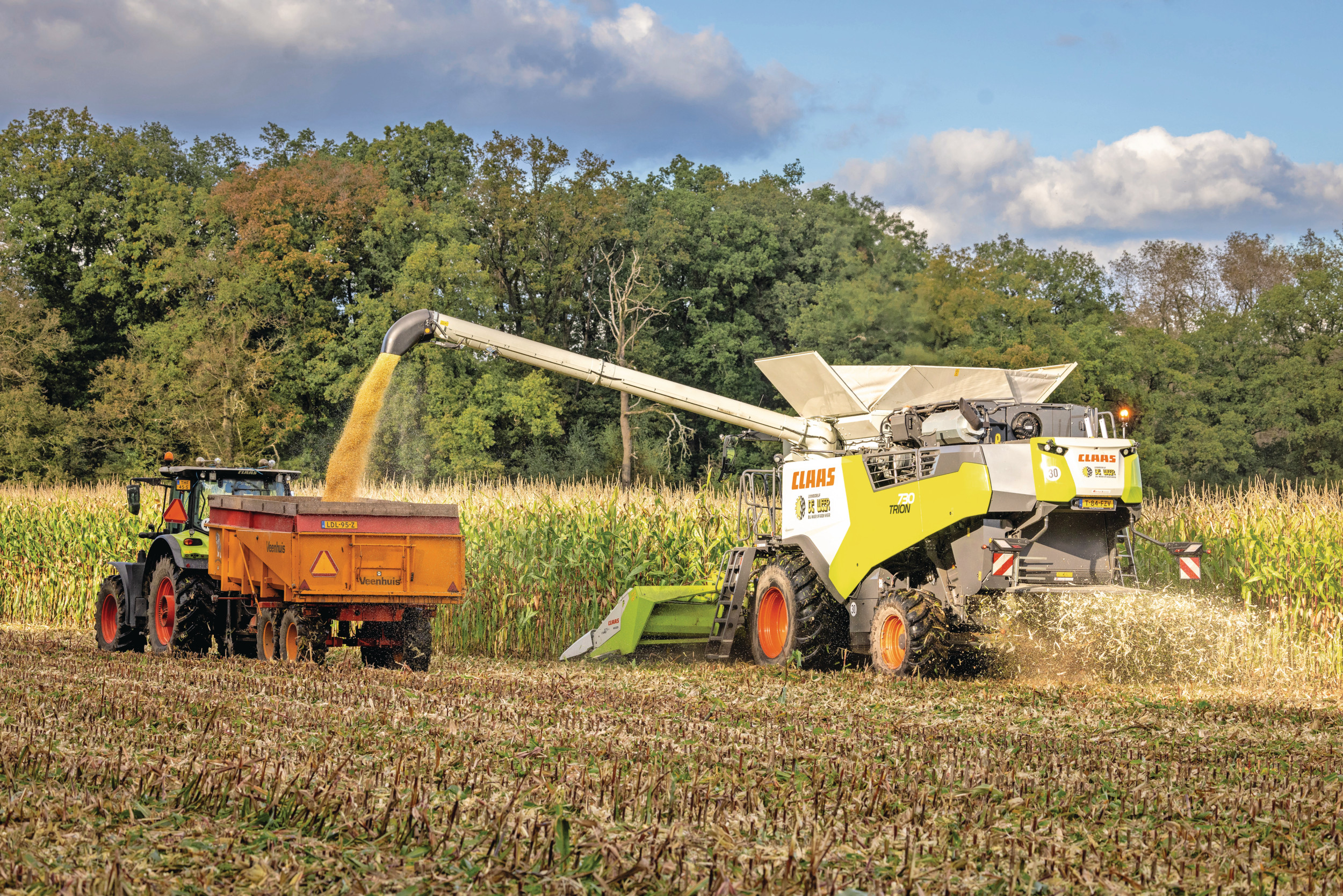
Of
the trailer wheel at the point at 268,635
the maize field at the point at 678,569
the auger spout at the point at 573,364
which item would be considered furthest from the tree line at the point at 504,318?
the trailer wheel at the point at 268,635

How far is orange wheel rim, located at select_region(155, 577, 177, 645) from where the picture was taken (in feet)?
43.9

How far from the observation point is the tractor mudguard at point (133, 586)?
13.9 meters

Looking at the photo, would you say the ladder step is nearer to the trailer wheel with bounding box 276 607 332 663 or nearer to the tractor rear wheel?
the tractor rear wheel

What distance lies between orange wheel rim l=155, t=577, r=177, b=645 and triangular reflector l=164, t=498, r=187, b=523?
2.14ft

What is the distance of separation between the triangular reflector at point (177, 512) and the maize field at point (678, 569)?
3.59 metres

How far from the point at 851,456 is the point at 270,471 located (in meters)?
6.58

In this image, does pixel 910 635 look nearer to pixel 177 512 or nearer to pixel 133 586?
pixel 177 512

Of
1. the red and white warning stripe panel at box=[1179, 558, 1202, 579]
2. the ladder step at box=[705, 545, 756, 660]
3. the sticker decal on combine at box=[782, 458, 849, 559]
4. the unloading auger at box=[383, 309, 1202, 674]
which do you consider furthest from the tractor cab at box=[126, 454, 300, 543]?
the red and white warning stripe panel at box=[1179, 558, 1202, 579]

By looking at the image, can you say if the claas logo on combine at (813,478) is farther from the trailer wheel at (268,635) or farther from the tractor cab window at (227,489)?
the tractor cab window at (227,489)

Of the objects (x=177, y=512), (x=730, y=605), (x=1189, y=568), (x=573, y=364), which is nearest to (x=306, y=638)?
(x=177, y=512)

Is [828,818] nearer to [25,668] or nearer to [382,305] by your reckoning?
[25,668]

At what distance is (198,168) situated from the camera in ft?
165

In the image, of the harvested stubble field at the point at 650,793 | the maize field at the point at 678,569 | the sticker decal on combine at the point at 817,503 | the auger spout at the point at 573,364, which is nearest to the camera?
the harvested stubble field at the point at 650,793

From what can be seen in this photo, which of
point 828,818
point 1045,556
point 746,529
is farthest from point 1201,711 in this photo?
point 746,529
